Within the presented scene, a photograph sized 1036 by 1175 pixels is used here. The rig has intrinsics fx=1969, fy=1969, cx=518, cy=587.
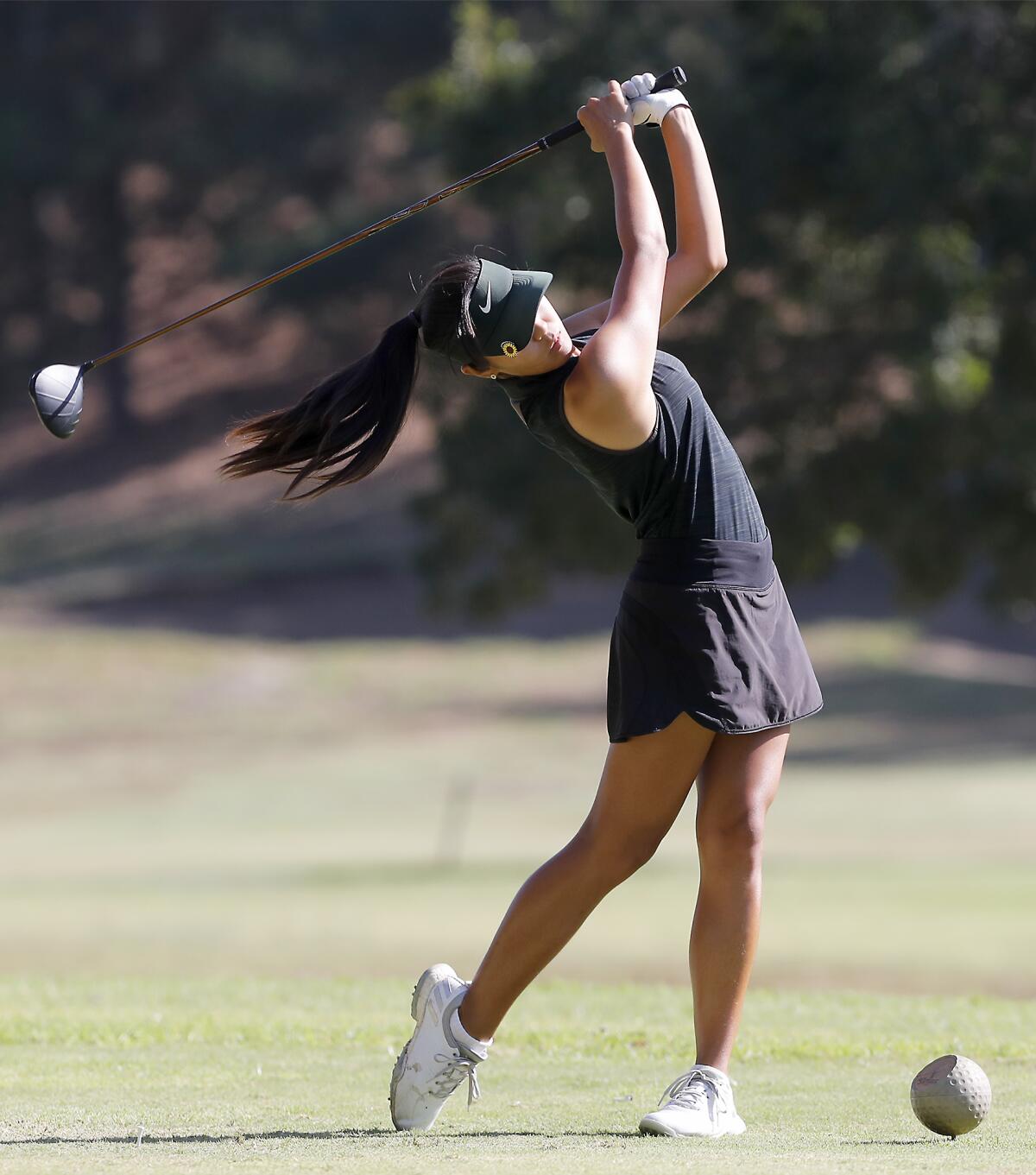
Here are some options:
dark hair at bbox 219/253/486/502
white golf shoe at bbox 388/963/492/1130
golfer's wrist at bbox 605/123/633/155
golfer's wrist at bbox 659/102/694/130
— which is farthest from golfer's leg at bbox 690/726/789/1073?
golfer's wrist at bbox 659/102/694/130

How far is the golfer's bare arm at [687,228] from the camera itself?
4.59 m

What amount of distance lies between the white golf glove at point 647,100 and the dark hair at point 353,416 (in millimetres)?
551

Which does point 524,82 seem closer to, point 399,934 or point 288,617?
point 399,934

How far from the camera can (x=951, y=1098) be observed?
3.99 meters

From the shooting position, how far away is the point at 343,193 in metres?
46.4

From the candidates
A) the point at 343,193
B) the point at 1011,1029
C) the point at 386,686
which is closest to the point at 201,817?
the point at 386,686

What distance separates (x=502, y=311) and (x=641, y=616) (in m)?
0.73

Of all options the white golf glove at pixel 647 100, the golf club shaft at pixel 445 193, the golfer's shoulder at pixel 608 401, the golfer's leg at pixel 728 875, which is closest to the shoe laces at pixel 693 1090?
the golfer's leg at pixel 728 875

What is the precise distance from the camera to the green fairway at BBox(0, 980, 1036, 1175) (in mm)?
3748

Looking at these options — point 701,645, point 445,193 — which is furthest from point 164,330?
point 701,645

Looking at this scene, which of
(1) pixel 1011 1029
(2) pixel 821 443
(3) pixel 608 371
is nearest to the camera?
(3) pixel 608 371

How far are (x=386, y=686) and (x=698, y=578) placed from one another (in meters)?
30.7

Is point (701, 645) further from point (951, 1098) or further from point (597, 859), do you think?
point (951, 1098)

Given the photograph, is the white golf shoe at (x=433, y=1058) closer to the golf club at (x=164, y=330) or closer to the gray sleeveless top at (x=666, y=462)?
the gray sleeveless top at (x=666, y=462)
